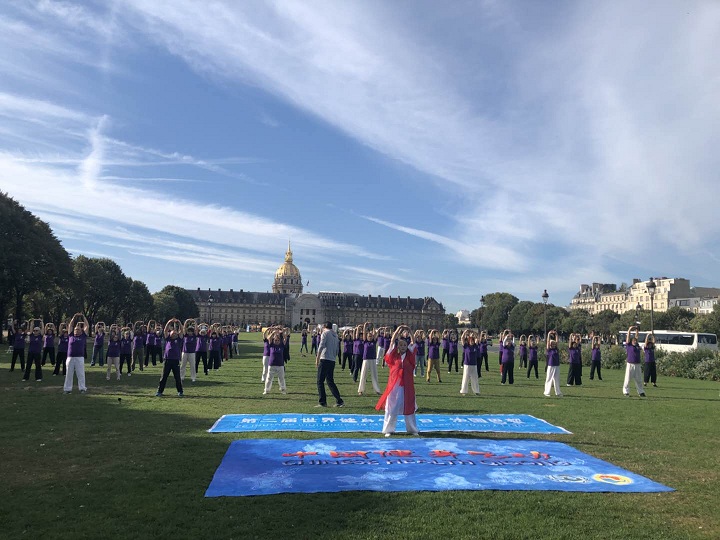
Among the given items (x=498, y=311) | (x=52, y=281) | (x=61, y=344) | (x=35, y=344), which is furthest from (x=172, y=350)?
(x=498, y=311)

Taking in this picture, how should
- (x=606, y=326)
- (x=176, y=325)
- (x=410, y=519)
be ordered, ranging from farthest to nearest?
(x=606, y=326), (x=176, y=325), (x=410, y=519)

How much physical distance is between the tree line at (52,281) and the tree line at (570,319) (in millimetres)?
50582

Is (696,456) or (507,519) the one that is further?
(696,456)

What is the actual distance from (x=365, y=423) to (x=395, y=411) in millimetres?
1522

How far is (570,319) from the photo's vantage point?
11325cm

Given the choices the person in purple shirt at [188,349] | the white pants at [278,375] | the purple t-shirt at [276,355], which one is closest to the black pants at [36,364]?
the person in purple shirt at [188,349]

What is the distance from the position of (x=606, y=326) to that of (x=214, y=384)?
354ft

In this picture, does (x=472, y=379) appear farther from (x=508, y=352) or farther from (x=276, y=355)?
(x=276, y=355)

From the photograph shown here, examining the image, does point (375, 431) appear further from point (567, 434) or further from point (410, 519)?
point (410, 519)

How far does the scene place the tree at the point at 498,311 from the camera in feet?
468

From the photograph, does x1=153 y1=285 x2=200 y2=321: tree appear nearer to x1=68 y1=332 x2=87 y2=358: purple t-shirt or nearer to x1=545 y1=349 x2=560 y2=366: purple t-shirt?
x1=68 y1=332 x2=87 y2=358: purple t-shirt

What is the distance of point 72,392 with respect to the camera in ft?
56.5

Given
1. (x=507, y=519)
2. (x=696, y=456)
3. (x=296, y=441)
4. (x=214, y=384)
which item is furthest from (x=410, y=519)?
(x=214, y=384)

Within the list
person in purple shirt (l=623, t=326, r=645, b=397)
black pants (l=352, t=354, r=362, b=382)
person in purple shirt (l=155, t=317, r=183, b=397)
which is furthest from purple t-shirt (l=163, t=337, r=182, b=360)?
person in purple shirt (l=623, t=326, r=645, b=397)
